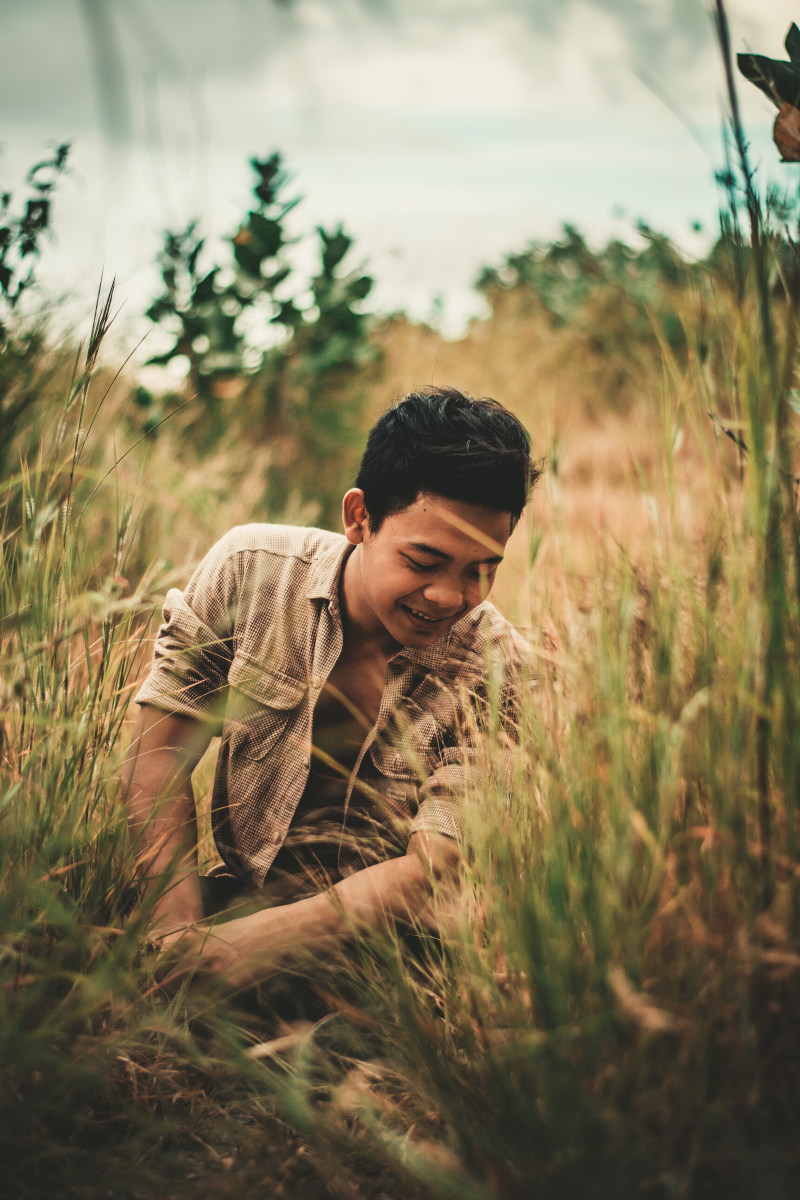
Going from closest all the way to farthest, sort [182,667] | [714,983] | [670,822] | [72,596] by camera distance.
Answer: [714,983]
[670,822]
[72,596]
[182,667]

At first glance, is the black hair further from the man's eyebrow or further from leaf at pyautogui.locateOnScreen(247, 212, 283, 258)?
leaf at pyautogui.locateOnScreen(247, 212, 283, 258)

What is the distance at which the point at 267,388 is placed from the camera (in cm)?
518

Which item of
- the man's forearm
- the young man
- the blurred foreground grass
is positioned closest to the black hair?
the young man

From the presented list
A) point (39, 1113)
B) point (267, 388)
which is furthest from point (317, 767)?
point (267, 388)

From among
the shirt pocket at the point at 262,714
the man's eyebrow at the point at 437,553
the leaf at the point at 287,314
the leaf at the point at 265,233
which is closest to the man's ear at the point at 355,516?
the man's eyebrow at the point at 437,553

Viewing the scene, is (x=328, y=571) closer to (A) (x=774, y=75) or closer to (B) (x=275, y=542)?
(B) (x=275, y=542)

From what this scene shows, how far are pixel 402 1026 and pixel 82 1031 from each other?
1.36 feet

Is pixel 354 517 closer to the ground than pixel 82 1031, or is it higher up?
higher up

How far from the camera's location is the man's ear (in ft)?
5.55

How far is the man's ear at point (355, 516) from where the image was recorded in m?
1.69

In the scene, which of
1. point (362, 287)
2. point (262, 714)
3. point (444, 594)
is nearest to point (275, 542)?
point (262, 714)

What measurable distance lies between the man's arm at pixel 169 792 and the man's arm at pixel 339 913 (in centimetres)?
10

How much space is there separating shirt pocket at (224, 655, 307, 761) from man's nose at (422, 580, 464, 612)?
38 centimetres

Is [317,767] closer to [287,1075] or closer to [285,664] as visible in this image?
[285,664]
